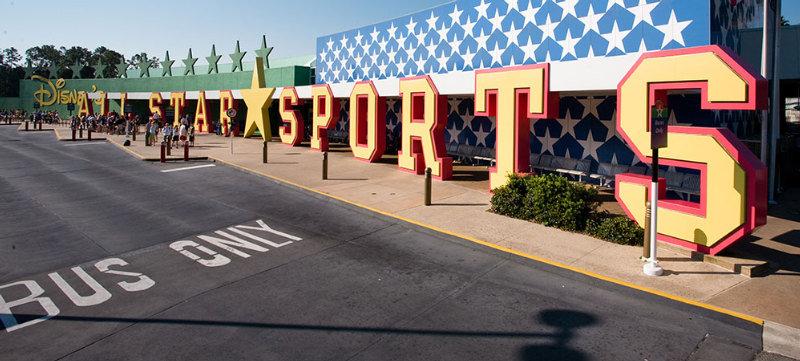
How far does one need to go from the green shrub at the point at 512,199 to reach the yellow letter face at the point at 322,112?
14.5 m

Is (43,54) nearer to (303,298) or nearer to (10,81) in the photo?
(10,81)

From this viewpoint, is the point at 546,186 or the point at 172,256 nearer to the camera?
the point at 172,256

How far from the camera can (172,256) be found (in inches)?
405

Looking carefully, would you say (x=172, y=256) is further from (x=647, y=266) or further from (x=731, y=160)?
(x=731, y=160)

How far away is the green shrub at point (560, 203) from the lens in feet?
38.6

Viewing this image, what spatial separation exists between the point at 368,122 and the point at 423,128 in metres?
4.75

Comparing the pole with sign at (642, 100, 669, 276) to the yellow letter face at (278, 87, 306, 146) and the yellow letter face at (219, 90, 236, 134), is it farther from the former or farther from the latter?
the yellow letter face at (219, 90, 236, 134)

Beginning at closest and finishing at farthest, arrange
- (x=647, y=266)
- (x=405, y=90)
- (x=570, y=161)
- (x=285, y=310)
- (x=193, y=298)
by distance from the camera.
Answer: (x=285, y=310) < (x=193, y=298) < (x=647, y=266) < (x=570, y=161) < (x=405, y=90)

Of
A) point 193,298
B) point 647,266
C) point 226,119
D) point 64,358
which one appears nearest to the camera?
Result: point 64,358

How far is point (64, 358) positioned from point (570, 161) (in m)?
15.8

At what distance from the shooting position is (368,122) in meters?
23.4

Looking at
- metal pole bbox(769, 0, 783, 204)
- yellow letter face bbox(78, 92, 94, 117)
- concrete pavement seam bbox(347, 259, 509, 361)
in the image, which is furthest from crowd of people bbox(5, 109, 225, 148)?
metal pole bbox(769, 0, 783, 204)

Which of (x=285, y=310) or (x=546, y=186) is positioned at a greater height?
(x=546, y=186)

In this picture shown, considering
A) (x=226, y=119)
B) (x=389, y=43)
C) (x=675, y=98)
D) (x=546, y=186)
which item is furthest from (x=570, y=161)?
(x=226, y=119)
